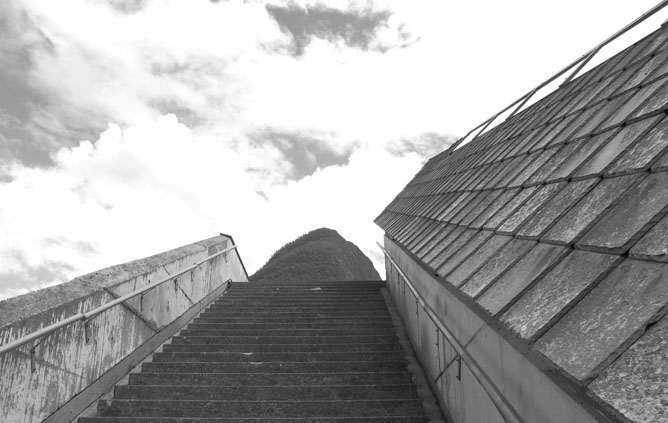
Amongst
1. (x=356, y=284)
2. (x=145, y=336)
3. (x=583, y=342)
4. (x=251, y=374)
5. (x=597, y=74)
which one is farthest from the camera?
(x=356, y=284)

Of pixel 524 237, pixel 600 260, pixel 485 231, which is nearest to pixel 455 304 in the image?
pixel 485 231

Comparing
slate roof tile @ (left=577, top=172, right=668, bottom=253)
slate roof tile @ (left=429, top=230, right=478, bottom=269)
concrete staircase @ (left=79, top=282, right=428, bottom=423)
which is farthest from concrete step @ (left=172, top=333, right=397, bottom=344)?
slate roof tile @ (left=577, top=172, right=668, bottom=253)

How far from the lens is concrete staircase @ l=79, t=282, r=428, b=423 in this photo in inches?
162

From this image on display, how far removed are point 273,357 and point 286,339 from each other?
24.1 inches

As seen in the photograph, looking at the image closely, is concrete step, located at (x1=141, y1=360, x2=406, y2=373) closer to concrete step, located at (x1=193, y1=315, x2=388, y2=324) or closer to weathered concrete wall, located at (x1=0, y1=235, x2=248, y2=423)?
weathered concrete wall, located at (x1=0, y1=235, x2=248, y2=423)

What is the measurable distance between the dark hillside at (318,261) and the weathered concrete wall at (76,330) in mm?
23733

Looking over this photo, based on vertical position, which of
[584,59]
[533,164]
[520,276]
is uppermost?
[584,59]

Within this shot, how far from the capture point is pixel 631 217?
1.70 meters

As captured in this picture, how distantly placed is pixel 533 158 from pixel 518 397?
2.11 metres

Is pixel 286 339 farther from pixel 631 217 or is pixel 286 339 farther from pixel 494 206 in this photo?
pixel 631 217

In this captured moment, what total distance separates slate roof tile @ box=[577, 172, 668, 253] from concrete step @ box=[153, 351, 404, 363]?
154 inches

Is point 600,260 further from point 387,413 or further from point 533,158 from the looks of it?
point 387,413

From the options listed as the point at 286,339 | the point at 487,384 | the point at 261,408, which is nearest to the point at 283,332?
the point at 286,339

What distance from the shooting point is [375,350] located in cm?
554
